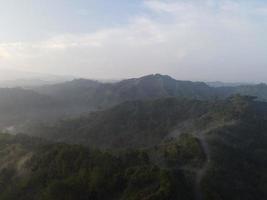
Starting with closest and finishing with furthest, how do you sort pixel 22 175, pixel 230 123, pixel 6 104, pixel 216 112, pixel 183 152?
pixel 22 175, pixel 183 152, pixel 230 123, pixel 216 112, pixel 6 104

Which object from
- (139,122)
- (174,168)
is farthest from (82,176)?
(139,122)

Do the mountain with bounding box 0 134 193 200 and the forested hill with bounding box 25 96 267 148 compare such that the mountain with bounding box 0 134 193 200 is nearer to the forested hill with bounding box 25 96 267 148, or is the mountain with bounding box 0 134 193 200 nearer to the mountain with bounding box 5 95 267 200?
the mountain with bounding box 5 95 267 200

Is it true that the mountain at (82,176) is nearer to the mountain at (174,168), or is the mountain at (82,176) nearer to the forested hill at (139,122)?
the mountain at (174,168)

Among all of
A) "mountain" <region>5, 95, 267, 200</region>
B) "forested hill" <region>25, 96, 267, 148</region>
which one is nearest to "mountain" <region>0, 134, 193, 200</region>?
"mountain" <region>5, 95, 267, 200</region>

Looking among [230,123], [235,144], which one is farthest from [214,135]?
[230,123]

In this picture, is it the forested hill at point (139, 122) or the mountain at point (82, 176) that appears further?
the forested hill at point (139, 122)

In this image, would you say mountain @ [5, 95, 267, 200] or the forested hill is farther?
the forested hill

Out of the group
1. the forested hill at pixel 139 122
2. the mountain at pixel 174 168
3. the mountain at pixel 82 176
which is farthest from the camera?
the forested hill at pixel 139 122

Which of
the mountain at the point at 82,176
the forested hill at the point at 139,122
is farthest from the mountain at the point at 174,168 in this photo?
the forested hill at the point at 139,122

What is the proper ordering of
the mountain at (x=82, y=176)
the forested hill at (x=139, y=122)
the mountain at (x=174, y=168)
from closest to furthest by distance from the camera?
the mountain at (x=82, y=176), the mountain at (x=174, y=168), the forested hill at (x=139, y=122)

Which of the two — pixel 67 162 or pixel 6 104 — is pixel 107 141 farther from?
pixel 6 104

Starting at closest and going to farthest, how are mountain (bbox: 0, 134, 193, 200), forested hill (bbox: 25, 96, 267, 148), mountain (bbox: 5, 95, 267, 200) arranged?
mountain (bbox: 0, 134, 193, 200)
mountain (bbox: 5, 95, 267, 200)
forested hill (bbox: 25, 96, 267, 148)
